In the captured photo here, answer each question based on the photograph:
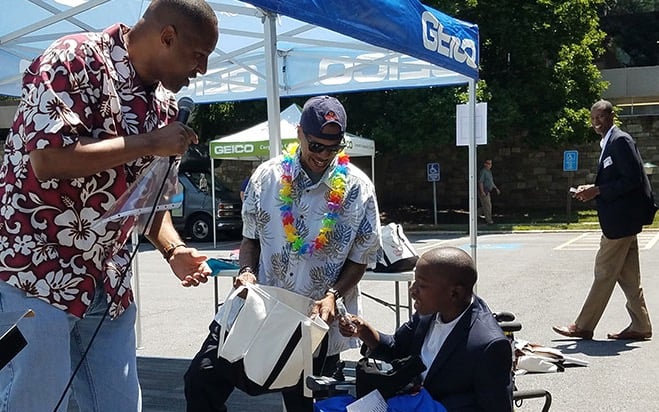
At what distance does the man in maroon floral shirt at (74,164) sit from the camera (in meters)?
1.97

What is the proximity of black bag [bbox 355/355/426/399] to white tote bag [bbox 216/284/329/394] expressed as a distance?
28cm

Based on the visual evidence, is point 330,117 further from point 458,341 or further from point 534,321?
point 534,321

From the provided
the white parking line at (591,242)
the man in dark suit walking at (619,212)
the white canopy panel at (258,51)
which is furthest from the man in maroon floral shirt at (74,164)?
the white parking line at (591,242)

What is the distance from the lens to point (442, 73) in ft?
23.7

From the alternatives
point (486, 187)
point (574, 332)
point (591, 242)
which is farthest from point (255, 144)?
point (574, 332)

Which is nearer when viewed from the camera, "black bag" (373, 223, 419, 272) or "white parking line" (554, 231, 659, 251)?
"black bag" (373, 223, 419, 272)

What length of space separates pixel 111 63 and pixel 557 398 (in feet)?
13.2

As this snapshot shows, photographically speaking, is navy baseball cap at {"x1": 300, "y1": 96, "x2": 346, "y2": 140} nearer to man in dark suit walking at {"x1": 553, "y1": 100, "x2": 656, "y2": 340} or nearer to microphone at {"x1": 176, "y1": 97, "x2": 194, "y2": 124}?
microphone at {"x1": 176, "y1": 97, "x2": 194, "y2": 124}

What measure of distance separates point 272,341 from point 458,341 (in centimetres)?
73

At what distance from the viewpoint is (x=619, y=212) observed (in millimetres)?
6223

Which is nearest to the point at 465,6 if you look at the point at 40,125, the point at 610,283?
the point at 610,283

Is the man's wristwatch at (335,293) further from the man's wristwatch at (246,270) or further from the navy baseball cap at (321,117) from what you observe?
the navy baseball cap at (321,117)

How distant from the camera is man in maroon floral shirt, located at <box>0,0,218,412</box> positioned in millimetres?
1974

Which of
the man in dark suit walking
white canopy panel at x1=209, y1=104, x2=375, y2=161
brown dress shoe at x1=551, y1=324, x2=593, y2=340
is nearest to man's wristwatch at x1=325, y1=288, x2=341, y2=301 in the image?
the man in dark suit walking
